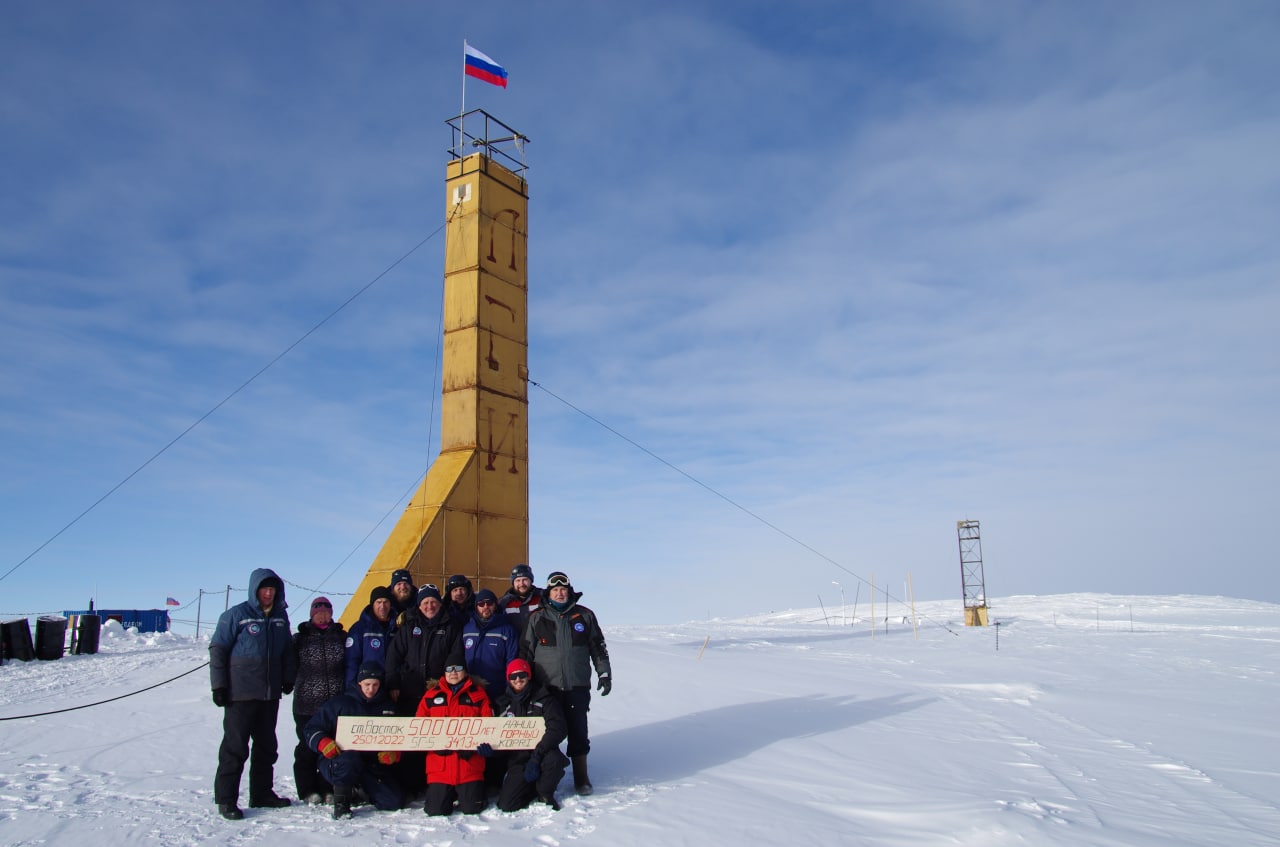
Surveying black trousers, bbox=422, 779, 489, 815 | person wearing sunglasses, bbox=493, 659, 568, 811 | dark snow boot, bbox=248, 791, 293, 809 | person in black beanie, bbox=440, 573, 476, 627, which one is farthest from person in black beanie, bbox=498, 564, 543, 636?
dark snow boot, bbox=248, 791, 293, 809

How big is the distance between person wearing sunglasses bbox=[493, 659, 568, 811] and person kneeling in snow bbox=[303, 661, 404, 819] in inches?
31.7

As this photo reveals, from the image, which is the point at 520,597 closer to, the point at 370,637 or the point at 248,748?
the point at 370,637

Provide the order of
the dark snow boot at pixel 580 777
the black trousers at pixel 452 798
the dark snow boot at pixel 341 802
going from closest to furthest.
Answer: the dark snow boot at pixel 341 802, the black trousers at pixel 452 798, the dark snow boot at pixel 580 777

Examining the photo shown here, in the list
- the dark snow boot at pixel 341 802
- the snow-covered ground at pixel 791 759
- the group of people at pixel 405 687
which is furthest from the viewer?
the group of people at pixel 405 687

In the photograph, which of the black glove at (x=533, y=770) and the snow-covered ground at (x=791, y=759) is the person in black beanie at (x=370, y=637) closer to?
the snow-covered ground at (x=791, y=759)

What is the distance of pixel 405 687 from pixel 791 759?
3.48 metres

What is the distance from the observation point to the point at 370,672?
632cm

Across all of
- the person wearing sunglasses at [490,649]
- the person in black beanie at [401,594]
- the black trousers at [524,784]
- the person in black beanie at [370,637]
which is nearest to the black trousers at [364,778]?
the person in black beanie at [370,637]

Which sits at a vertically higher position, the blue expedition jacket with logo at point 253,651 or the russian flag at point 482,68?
the russian flag at point 482,68

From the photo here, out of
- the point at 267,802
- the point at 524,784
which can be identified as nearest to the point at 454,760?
the point at 524,784

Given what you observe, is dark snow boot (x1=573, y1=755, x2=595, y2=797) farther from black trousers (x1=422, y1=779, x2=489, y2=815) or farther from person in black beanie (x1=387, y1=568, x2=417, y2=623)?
person in black beanie (x1=387, y1=568, x2=417, y2=623)

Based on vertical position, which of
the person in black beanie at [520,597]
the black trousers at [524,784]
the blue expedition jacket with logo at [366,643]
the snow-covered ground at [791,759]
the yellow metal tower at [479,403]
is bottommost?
the snow-covered ground at [791,759]

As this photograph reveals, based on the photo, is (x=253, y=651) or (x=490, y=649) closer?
(x=253, y=651)

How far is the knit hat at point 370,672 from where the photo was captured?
20.7ft
